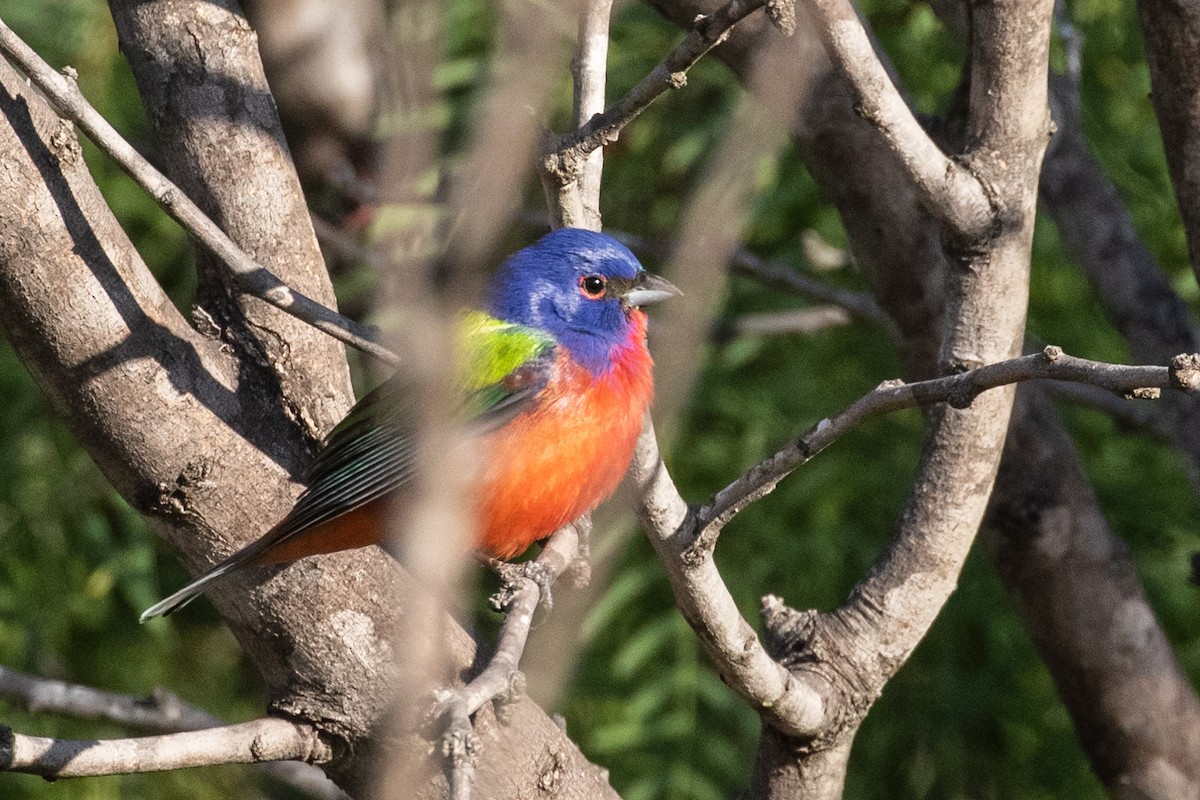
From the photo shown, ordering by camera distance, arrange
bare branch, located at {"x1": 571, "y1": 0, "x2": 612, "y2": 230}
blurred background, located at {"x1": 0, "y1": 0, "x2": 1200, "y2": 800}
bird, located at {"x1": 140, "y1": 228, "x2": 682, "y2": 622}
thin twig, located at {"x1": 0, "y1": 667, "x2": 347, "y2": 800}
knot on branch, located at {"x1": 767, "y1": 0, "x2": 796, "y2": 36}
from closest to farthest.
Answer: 1. knot on branch, located at {"x1": 767, "y1": 0, "x2": 796, "y2": 36}
2. bare branch, located at {"x1": 571, "y1": 0, "x2": 612, "y2": 230}
3. bird, located at {"x1": 140, "y1": 228, "x2": 682, "y2": 622}
4. thin twig, located at {"x1": 0, "y1": 667, "x2": 347, "y2": 800}
5. blurred background, located at {"x1": 0, "y1": 0, "x2": 1200, "y2": 800}

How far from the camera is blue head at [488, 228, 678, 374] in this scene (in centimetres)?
379

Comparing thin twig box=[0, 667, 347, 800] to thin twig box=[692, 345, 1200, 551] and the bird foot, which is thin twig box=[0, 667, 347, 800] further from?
thin twig box=[692, 345, 1200, 551]

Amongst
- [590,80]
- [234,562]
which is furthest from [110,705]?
[590,80]

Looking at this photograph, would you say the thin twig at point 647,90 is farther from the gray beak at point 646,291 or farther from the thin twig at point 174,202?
the gray beak at point 646,291

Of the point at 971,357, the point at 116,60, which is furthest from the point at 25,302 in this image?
the point at 116,60

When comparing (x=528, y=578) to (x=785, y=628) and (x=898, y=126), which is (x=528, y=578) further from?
(x=898, y=126)

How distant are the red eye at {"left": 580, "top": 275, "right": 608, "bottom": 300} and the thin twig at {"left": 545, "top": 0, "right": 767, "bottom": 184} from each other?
130cm

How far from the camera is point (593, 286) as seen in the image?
3.87 m

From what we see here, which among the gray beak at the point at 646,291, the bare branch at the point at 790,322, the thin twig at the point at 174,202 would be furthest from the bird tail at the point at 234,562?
the bare branch at the point at 790,322

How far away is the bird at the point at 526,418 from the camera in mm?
2961

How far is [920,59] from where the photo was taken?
5066 mm

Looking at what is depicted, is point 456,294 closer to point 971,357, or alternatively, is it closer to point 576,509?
point 971,357

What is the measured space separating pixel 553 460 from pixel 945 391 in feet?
4.45

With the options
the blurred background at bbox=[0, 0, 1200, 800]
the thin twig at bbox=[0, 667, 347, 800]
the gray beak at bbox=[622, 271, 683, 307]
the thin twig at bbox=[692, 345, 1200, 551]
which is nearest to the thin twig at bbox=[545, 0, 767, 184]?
the thin twig at bbox=[692, 345, 1200, 551]
